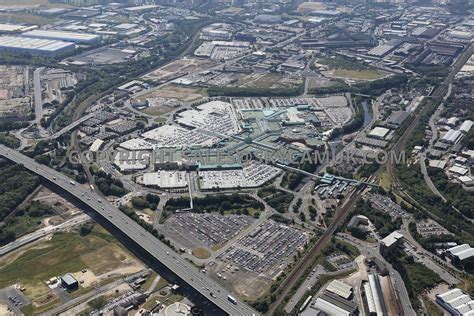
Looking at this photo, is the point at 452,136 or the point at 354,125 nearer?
the point at 452,136

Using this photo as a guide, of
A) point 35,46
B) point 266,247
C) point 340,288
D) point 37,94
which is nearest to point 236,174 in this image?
point 266,247

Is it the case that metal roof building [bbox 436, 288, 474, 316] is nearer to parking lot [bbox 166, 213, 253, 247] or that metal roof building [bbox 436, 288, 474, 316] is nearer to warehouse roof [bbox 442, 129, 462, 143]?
parking lot [bbox 166, 213, 253, 247]

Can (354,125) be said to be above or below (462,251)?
below

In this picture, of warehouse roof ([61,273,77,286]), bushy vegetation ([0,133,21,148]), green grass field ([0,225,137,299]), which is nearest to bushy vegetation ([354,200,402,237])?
green grass field ([0,225,137,299])

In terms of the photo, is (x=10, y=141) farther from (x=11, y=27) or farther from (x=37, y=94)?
(x=11, y=27)

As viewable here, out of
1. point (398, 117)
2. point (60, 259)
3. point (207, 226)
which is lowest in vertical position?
point (60, 259)
